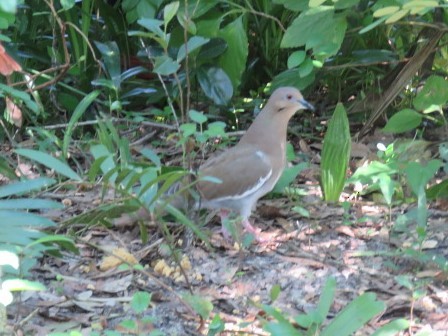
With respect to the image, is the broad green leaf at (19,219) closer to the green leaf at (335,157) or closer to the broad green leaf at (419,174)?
the broad green leaf at (419,174)

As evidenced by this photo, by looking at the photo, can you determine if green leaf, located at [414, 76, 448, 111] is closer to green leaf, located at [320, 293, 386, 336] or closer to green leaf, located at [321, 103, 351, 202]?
green leaf, located at [321, 103, 351, 202]

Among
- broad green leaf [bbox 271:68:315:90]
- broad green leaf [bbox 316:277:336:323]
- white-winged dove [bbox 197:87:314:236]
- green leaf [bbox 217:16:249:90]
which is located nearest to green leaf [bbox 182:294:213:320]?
broad green leaf [bbox 316:277:336:323]

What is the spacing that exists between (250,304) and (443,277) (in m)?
0.81

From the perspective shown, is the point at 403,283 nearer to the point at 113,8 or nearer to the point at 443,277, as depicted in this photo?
the point at 443,277

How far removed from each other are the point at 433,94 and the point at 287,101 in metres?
0.84

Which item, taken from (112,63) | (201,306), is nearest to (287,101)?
(112,63)

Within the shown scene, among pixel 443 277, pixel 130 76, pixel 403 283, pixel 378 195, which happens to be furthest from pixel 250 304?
pixel 130 76

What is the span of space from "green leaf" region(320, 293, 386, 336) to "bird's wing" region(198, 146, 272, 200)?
1.48 m

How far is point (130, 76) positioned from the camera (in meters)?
6.08

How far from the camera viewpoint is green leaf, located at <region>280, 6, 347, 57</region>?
4.72 m

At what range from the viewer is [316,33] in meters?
4.75

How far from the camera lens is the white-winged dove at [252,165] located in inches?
171

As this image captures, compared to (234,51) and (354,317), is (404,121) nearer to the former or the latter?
(234,51)

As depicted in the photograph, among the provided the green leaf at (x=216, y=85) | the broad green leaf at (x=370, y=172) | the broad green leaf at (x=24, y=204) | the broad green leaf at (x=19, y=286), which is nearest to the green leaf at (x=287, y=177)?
the broad green leaf at (x=370, y=172)
